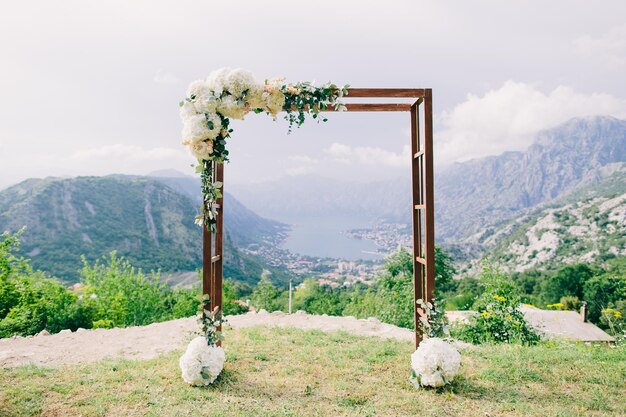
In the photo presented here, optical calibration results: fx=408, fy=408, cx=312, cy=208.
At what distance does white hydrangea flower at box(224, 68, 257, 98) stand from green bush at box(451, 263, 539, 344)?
16.1 ft

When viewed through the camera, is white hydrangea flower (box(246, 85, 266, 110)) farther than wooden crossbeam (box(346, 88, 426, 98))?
No

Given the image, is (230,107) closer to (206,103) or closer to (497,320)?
(206,103)

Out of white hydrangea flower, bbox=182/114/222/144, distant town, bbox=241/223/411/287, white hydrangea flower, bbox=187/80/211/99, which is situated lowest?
distant town, bbox=241/223/411/287

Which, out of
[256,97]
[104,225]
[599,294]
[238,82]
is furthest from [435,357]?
[104,225]

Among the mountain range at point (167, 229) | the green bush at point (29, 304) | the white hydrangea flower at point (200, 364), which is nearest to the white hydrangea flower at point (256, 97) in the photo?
the white hydrangea flower at point (200, 364)

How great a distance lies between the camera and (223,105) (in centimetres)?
392

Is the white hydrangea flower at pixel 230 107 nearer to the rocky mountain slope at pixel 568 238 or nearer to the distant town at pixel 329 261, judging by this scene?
the distant town at pixel 329 261

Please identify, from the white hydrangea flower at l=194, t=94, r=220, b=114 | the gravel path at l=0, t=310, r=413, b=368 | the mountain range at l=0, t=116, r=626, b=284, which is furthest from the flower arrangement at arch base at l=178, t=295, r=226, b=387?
the mountain range at l=0, t=116, r=626, b=284

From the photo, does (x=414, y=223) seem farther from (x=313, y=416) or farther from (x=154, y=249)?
(x=154, y=249)

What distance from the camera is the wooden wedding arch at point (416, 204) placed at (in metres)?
4.20

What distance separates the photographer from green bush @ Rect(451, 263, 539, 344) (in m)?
6.21

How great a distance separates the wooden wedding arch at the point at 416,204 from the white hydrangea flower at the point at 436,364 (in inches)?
15.1

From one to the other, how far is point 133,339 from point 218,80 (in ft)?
14.0

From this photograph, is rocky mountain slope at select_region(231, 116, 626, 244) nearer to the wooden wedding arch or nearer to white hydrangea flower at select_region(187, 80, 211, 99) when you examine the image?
the wooden wedding arch
